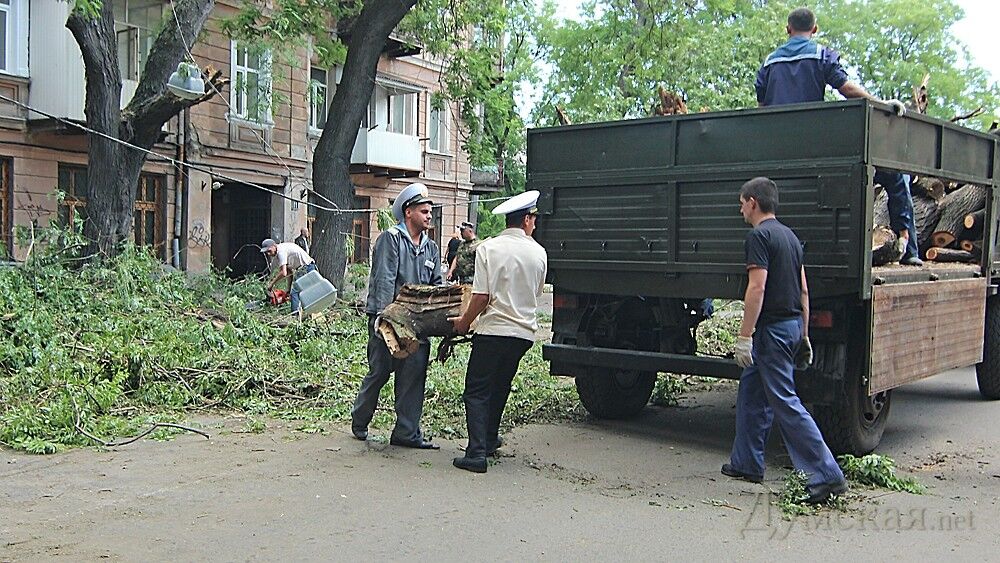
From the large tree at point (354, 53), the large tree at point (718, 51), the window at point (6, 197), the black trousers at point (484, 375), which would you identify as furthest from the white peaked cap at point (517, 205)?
the window at point (6, 197)

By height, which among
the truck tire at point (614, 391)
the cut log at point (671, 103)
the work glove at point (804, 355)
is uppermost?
the cut log at point (671, 103)

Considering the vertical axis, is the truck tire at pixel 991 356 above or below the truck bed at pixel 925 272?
below

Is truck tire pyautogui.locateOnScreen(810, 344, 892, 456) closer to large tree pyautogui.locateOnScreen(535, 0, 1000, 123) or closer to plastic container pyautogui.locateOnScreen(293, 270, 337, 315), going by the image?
plastic container pyautogui.locateOnScreen(293, 270, 337, 315)

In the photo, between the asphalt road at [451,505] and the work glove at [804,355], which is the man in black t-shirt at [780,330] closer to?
the work glove at [804,355]

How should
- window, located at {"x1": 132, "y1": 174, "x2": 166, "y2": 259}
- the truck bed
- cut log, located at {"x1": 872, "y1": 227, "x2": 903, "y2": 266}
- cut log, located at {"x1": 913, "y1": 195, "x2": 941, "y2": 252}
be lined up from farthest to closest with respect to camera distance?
window, located at {"x1": 132, "y1": 174, "x2": 166, "y2": 259} → cut log, located at {"x1": 913, "y1": 195, "x2": 941, "y2": 252} → cut log, located at {"x1": 872, "y1": 227, "x2": 903, "y2": 266} → the truck bed

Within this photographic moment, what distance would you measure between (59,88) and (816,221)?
15596 millimetres

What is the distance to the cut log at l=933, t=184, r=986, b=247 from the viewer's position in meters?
8.92

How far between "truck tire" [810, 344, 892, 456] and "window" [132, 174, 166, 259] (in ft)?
55.5

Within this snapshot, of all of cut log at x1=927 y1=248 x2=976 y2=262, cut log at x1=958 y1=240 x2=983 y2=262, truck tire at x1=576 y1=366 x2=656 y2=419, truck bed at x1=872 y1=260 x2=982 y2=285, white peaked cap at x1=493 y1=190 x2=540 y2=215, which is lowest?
truck tire at x1=576 y1=366 x2=656 y2=419

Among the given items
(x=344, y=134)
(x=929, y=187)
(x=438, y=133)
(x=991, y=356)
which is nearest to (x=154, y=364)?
(x=929, y=187)

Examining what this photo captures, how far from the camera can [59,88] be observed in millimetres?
17969

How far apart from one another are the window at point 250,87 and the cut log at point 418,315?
Result: 47.0 ft

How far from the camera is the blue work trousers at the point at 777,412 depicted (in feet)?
18.5

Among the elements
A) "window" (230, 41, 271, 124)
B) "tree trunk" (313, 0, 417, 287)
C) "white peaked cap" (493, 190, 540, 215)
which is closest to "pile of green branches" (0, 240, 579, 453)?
"white peaked cap" (493, 190, 540, 215)
